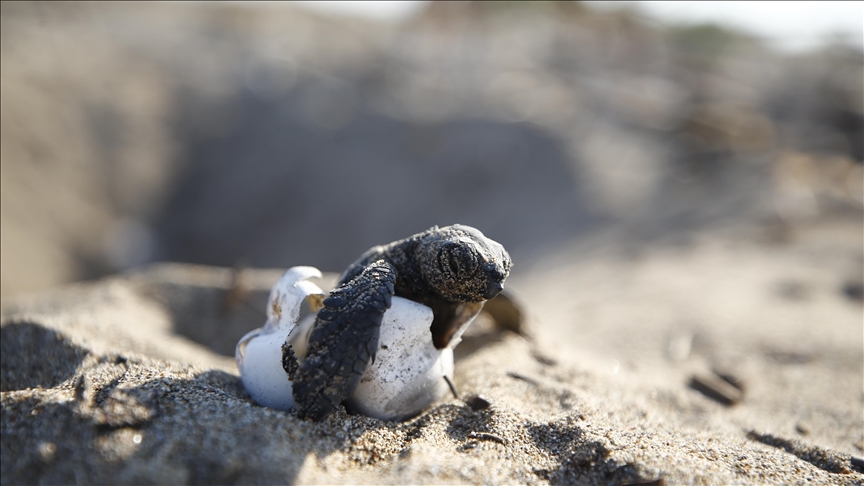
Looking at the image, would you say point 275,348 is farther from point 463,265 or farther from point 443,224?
point 443,224

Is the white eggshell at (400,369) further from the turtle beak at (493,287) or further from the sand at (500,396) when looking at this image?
the turtle beak at (493,287)

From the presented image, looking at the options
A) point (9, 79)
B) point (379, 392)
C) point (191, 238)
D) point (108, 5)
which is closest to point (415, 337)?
point (379, 392)

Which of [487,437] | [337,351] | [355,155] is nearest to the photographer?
[337,351]

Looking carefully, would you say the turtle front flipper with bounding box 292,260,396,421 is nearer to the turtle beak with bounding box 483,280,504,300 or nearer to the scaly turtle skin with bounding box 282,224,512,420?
the scaly turtle skin with bounding box 282,224,512,420

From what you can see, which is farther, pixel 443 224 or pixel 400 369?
pixel 443 224

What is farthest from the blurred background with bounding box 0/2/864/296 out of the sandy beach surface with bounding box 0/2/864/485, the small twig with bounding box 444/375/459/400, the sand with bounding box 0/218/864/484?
the small twig with bounding box 444/375/459/400

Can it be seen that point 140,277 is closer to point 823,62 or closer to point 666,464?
point 666,464

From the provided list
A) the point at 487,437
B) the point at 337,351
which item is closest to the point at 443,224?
the point at 487,437
